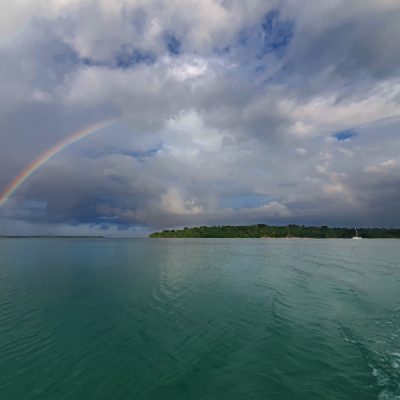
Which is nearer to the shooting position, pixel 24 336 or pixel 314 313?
pixel 24 336

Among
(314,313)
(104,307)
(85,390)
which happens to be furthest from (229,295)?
(85,390)

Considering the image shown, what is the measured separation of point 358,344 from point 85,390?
13.7 m

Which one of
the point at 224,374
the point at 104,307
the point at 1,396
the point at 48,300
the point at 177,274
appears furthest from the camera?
the point at 177,274

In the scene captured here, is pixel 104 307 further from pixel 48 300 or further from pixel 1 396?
pixel 1 396

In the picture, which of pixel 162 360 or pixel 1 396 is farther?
pixel 162 360

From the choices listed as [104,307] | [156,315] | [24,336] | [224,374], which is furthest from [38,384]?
[104,307]

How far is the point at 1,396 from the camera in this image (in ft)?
36.7

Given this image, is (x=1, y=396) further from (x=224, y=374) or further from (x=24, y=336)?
(x=224, y=374)

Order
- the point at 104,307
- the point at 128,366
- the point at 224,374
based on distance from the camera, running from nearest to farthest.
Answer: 1. the point at 224,374
2. the point at 128,366
3. the point at 104,307

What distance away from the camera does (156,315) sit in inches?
838

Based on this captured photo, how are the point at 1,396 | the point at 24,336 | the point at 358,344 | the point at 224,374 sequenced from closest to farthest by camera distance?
the point at 1,396
the point at 224,374
the point at 358,344
the point at 24,336

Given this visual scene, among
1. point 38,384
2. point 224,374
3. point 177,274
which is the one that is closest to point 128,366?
point 38,384

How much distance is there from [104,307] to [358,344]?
1871 centimetres

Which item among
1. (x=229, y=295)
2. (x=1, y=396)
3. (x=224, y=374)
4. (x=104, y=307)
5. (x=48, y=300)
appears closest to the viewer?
(x=1, y=396)
